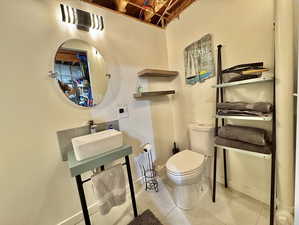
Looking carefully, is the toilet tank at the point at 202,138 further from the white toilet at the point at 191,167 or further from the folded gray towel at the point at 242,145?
the folded gray towel at the point at 242,145

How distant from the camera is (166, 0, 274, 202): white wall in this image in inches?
46.6

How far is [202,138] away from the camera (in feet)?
5.32

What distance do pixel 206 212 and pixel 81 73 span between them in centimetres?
193

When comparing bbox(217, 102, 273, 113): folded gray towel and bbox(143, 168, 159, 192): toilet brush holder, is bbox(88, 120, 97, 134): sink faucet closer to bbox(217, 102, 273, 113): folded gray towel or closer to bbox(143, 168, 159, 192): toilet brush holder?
bbox(143, 168, 159, 192): toilet brush holder

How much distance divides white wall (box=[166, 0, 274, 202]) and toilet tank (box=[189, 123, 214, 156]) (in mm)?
160

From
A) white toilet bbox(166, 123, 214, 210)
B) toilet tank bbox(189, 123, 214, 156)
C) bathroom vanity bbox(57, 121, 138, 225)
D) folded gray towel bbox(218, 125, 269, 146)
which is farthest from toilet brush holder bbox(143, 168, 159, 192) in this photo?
folded gray towel bbox(218, 125, 269, 146)

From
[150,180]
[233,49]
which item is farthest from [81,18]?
[150,180]

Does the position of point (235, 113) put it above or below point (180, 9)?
below

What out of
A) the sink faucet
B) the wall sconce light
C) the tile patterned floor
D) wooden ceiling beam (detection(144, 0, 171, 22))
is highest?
wooden ceiling beam (detection(144, 0, 171, 22))

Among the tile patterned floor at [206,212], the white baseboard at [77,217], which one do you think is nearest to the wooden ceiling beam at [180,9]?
the tile patterned floor at [206,212]

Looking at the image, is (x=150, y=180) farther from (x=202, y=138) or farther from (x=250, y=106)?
(x=250, y=106)

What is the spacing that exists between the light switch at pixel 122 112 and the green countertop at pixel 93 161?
53 centimetres

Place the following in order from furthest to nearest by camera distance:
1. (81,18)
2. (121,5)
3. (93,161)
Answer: (121,5) < (81,18) < (93,161)

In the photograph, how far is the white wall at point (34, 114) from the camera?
1.05 meters
